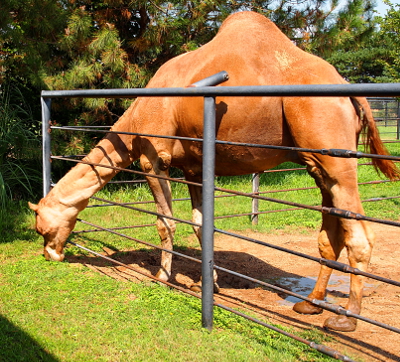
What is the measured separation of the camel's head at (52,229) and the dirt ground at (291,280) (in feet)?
1.28

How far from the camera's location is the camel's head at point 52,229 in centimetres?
498

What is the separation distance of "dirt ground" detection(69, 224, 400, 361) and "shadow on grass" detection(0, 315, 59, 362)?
62.5 inches

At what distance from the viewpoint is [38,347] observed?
302 centimetres

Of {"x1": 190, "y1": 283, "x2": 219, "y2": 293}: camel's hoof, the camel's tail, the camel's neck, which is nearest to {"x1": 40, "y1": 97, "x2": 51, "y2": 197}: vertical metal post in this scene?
the camel's neck

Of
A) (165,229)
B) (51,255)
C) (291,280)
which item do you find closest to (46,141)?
(51,255)

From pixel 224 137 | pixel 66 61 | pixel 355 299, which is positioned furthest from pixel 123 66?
pixel 355 299

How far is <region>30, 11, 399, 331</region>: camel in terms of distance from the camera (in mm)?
3836

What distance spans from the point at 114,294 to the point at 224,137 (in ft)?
5.37

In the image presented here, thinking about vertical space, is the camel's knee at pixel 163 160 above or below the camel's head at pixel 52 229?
above

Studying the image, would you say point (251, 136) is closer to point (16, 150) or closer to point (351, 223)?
point (351, 223)

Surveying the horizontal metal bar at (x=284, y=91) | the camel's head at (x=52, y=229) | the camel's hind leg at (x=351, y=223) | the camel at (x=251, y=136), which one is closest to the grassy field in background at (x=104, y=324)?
the camel's head at (x=52, y=229)

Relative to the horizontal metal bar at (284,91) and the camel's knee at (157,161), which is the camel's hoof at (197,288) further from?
the horizontal metal bar at (284,91)

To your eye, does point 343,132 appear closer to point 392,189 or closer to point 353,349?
point 353,349

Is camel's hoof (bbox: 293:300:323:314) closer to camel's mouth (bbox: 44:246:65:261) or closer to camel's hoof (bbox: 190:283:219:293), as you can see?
camel's hoof (bbox: 190:283:219:293)
